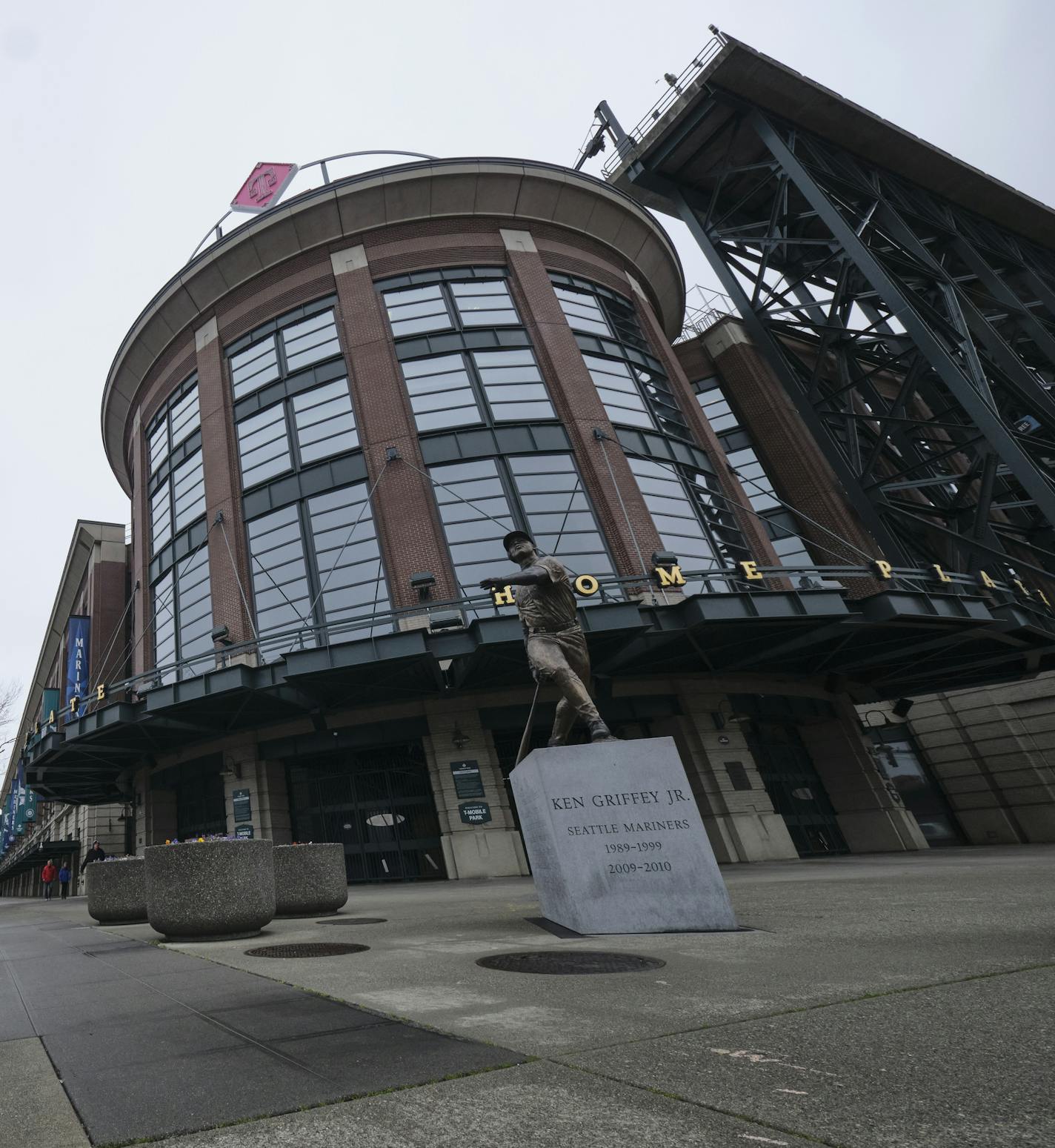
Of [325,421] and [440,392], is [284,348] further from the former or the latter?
[440,392]

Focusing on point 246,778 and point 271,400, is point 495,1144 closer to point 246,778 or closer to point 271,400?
point 246,778

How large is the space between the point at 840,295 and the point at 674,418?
30.3 ft

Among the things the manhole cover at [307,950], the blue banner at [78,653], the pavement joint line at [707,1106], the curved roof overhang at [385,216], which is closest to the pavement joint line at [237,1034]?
the pavement joint line at [707,1106]

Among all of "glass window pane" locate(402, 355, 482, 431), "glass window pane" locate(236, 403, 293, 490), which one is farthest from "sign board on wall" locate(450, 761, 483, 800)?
"glass window pane" locate(236, 403, 293, 490)

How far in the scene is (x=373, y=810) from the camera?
20312 mm

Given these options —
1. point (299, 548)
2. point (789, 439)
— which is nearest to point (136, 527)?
point (299, 548)

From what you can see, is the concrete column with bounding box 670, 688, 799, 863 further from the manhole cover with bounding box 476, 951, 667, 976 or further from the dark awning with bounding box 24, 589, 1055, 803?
the manhole cover with bounding box 476, 951, 667, 976

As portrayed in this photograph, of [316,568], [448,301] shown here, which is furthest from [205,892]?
[448,301]

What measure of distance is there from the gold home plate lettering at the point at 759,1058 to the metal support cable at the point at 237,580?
69.1 feet

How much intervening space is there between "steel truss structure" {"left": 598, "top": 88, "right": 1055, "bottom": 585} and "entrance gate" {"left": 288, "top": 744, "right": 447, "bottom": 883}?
20431 mm

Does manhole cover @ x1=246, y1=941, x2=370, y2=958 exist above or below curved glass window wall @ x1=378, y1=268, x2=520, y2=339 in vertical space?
below

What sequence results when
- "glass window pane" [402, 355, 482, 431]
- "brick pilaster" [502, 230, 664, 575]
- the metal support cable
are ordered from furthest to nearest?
"glass window pane" [402, 355, 482, 431] < the metal support cable < "brick pilaster" [502, 230, 664, 575]

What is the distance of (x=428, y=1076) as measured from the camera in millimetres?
2580

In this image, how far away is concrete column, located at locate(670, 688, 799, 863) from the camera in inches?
757
